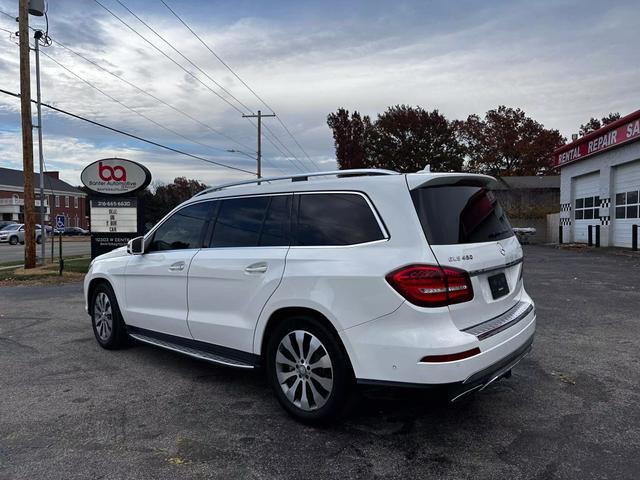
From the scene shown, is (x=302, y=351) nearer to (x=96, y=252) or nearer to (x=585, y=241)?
(x=96, y=252)

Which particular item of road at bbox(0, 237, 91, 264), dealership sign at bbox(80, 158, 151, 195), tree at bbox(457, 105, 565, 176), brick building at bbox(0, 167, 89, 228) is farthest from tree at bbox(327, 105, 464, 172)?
dealership sign at bbox(80, 158, 151, 195)

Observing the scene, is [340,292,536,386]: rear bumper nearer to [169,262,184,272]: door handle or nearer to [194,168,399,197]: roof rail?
[194,168,399,197]: roof rail

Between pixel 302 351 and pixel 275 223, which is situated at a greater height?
pixel 275 223

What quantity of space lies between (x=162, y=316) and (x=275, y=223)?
66.6 inches

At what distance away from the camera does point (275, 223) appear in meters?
4.14

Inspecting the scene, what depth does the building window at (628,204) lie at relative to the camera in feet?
66.1

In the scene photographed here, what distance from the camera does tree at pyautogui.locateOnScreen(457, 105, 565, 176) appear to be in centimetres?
5750

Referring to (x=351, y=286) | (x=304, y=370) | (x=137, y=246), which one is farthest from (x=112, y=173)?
(x=351, y=286)

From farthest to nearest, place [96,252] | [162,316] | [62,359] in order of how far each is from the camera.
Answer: [96,252]
[62,359]
[162,316]

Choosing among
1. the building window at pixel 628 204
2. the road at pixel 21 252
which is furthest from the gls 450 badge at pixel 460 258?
the road at pixel 21 252

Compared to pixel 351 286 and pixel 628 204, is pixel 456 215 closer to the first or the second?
pixel 351 286

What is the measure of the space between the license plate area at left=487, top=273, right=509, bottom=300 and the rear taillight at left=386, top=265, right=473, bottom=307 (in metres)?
0.51

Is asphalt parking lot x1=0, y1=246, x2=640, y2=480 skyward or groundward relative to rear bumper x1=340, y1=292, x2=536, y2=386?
groundward

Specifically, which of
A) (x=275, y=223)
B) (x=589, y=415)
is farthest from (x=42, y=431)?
(x=589, y=415)
